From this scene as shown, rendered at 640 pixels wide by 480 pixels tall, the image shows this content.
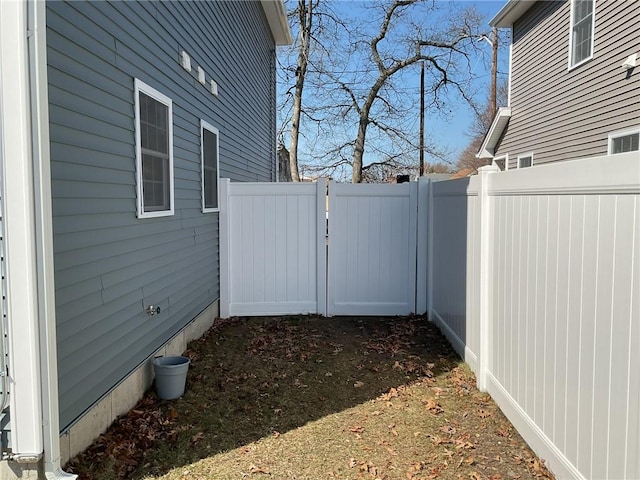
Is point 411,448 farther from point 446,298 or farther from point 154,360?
point 446,298

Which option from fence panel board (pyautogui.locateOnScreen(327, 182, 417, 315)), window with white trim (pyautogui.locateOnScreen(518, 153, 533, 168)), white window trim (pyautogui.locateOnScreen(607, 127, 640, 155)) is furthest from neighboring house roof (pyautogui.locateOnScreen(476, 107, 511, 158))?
fence panel board (pyautogui.locateOnScreen(327, 182, 417, 315))

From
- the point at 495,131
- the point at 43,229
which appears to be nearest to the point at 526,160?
the point at 495,131

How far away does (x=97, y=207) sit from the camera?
10.9ft

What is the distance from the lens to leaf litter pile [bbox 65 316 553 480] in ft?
10.0

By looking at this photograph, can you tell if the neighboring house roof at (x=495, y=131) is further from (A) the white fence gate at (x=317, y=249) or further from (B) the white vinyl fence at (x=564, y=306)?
(B) the white vinyl fence at (x=564, y=306)

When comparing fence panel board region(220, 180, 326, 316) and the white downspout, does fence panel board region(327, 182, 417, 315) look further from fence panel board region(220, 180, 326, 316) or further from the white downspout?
the white downspout

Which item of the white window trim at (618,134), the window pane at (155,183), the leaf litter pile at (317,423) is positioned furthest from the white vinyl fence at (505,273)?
the white window trim at (618,134)

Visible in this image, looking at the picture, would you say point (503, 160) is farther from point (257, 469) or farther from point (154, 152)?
point (257, 469)

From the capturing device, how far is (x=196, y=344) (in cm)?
556

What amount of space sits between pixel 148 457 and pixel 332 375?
2.02 meters

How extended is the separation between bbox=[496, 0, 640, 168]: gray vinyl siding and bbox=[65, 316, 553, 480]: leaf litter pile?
17.4ft

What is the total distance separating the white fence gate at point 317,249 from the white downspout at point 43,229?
4377 mm

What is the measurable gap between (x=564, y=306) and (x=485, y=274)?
4.83 feet

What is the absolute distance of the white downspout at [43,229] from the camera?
7.88ft
